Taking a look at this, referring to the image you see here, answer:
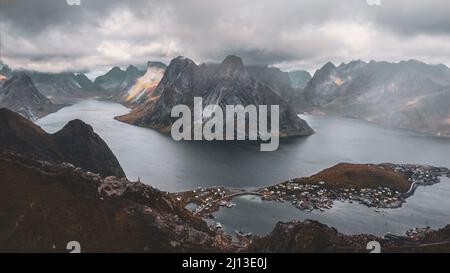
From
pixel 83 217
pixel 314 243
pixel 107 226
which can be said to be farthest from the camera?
pixel 314 243

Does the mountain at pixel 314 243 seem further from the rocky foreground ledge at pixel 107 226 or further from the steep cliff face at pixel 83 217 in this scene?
the steep cliff face at pixel 83 217

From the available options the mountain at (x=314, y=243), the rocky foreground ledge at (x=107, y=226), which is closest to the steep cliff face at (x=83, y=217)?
the rocky foreground ledge at (x=107, y=226)

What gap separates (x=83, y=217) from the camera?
162m

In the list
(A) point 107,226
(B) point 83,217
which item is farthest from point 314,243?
(B) point 83,217

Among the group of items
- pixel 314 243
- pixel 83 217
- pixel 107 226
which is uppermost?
pixel 83 217

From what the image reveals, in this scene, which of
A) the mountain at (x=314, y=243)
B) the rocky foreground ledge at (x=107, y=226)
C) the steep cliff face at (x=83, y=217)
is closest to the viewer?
the steep cliff face at (x=83, y=217)

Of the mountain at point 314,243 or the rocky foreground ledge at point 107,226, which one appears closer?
the rocky foreground ledge at point 107,226

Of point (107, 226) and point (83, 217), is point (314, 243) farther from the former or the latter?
point (83, 217)

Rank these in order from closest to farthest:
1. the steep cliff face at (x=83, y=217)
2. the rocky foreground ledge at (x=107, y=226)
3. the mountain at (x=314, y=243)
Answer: the steep cliff face at (x=83, y=217) → the rocky foreground ledge at (x=107, y=226) → the mountain at (x=314, y=243)

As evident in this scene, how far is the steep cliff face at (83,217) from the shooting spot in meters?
150

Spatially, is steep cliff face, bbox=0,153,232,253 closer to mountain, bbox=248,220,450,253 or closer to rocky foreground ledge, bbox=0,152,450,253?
rocky foreground ledge, bbox=0,152,450,253

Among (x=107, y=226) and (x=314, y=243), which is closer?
(x=107, y=226)
